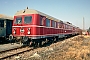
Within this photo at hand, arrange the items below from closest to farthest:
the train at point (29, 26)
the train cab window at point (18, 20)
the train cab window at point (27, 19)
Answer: the train at point (29, 26), the train cab window at point (27, 19), the train cab window at point (18, 20)

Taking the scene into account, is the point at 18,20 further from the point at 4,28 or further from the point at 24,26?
the point at 4,28

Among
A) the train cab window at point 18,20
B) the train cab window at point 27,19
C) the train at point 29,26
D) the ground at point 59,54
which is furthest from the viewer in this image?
the train cab window at point 18,20

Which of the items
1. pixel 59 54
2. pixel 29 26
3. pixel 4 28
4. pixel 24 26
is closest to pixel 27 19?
pixel 24 26

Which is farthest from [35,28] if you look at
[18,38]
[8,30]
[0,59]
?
[8,30]

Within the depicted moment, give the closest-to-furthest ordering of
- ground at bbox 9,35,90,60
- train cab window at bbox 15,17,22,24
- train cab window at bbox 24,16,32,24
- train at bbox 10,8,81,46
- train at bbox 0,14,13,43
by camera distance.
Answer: ground at bbox 9,35,90,60 → train at bbox 10,8,81,46 → train cab window at bbox 24,16,32,24 → train cab window at bbox 15,17,22,24 → train at bbox 0,14,13,43

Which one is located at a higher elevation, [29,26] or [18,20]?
[18,20]

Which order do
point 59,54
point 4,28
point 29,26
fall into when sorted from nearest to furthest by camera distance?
point 59,54, point 29,26, point 4,28

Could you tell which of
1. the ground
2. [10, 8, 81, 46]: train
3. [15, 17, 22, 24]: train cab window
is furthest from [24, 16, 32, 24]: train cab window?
the ground

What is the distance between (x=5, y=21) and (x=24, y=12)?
5644 mm

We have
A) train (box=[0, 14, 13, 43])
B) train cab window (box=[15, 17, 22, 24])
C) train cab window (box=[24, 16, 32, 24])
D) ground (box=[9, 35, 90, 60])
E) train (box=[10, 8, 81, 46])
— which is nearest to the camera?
ground (box=[9, 35, 90, 60])

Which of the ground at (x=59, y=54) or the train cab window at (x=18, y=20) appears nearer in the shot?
the ground at (x=59, y=54)

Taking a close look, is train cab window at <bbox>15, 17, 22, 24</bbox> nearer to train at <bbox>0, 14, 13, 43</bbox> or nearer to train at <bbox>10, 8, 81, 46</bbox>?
train at <bbox>10, 8, 81, 46</bbox>

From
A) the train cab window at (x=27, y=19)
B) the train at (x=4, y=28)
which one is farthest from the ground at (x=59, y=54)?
the train at (x=4, y=28)

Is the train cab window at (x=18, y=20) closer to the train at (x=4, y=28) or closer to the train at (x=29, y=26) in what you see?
the train at (x=29, y=26)
